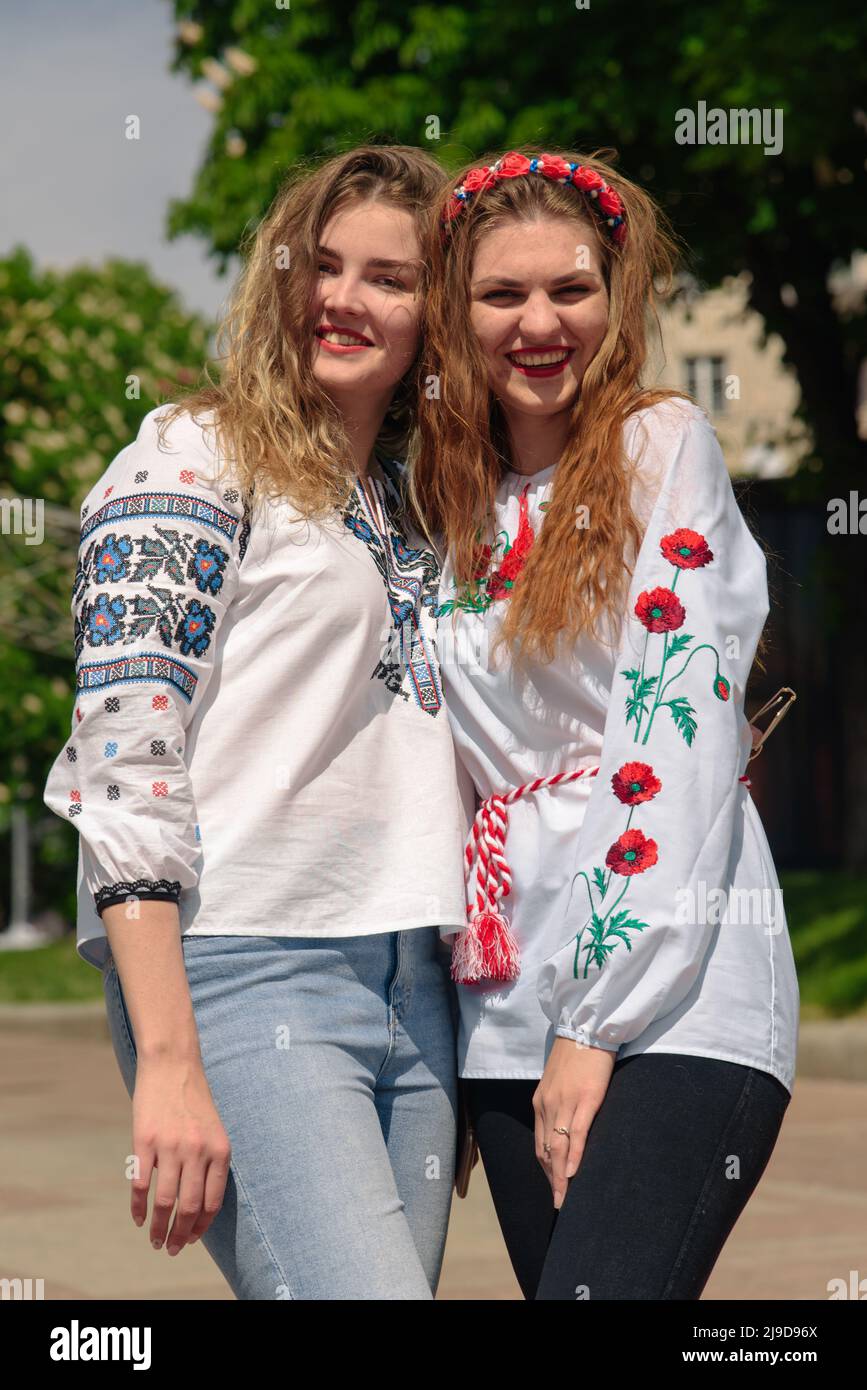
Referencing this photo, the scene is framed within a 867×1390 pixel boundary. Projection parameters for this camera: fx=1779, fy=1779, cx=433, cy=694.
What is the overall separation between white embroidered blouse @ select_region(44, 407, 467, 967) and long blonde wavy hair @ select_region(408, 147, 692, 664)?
219 mm

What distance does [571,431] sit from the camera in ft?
8.53

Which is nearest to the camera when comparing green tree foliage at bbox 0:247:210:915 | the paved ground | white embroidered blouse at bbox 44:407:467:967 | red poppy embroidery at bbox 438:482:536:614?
white embroidered blouse at bbox 44:407:467:967

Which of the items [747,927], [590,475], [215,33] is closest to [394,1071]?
[747,927]

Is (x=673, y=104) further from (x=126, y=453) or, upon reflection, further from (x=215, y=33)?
(x=126, y=453)

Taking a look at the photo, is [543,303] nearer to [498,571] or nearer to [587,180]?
[587,180]

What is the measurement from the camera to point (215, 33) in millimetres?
14336

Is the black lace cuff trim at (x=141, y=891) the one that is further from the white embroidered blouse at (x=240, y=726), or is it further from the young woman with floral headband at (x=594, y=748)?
the young woman with floral headband at (x=594, y=748)

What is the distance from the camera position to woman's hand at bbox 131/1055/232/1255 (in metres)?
2.12

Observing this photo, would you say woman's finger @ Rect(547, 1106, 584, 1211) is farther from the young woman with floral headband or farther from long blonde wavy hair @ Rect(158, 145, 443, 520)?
long blonde wavy hair @ Rect(158, 145, 443, 520)

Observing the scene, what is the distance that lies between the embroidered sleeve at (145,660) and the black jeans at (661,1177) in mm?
621

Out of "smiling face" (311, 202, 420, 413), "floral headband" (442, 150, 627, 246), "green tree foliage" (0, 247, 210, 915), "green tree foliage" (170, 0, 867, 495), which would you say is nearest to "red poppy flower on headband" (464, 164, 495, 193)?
"floral headband" (442, 150, 627, 246)

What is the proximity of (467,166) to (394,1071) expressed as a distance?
1.39 metres

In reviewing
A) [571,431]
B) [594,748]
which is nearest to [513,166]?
[571,431]
